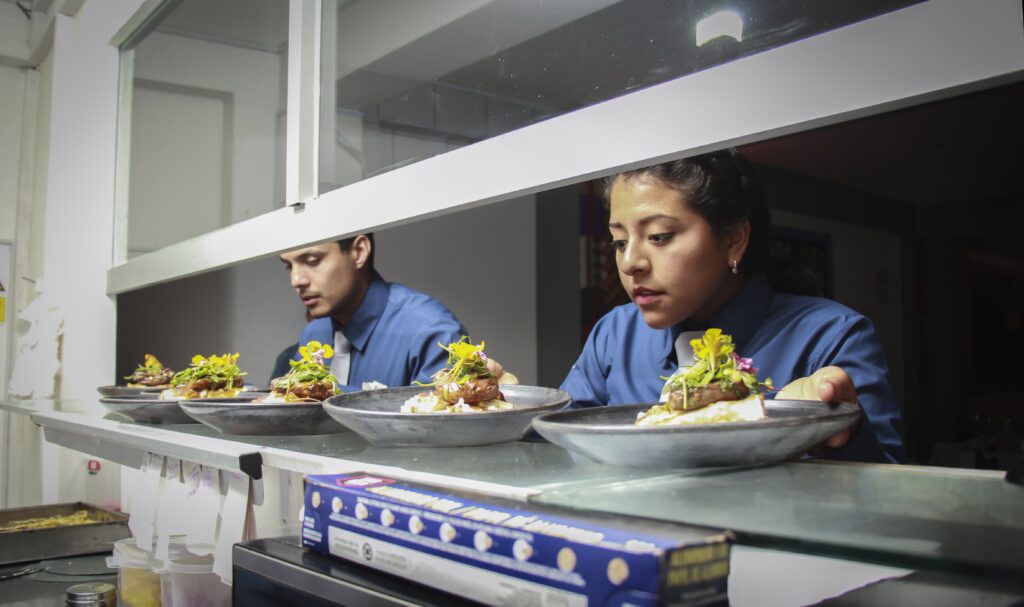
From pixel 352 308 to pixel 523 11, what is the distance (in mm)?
1060

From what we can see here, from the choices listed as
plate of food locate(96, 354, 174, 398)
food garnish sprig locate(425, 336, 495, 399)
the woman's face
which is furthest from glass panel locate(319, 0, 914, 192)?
plate of food locate(96, 354, 174, 398)

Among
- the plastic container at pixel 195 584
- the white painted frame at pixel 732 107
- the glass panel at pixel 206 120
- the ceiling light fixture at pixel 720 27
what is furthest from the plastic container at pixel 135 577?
the ceiling light fixture at pixel 720 27

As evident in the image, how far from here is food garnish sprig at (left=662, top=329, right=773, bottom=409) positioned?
771 mm

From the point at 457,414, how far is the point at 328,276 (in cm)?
110

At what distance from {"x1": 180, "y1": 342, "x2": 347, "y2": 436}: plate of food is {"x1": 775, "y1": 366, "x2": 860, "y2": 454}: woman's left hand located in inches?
27.8

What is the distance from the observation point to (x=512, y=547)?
563 mm

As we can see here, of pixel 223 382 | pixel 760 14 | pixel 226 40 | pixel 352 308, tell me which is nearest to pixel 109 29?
pixel 226 40

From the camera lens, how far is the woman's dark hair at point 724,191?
3.23 ft

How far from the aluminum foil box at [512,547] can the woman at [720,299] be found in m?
0.39

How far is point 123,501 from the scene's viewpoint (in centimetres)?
276

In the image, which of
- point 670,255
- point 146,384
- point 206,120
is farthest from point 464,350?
point 206,120

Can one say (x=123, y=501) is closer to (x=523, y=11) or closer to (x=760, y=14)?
(x=523, y=11)

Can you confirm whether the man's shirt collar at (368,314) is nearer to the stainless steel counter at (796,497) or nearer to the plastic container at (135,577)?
the plastic container at (135,577)

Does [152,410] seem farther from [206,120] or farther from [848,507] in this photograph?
[848,507]
